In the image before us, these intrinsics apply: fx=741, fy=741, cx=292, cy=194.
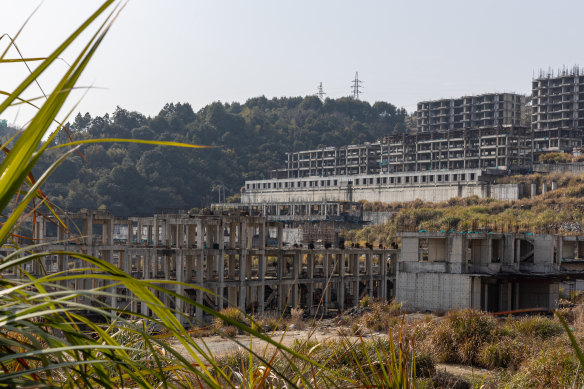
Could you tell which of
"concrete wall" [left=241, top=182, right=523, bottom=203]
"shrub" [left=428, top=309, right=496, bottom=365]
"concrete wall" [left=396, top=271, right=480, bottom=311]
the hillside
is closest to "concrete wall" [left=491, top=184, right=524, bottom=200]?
"concrete wall" [left=241, top=182, right=523, bottom=203]

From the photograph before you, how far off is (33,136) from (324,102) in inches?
6179

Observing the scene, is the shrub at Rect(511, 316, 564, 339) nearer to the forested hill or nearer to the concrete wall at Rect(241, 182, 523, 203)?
the concrete wall at Rect(241, 182, 523, 203)

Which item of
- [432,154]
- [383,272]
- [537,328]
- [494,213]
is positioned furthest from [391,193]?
[537,328]

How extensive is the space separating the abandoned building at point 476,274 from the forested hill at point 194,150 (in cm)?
4834

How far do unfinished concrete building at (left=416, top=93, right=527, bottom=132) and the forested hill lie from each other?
Answer: 2498cm

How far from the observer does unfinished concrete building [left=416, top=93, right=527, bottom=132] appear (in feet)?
350

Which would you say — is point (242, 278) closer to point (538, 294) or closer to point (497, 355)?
point (538, 294)

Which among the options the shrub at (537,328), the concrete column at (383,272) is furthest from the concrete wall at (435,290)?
the concrete column at (383,272)

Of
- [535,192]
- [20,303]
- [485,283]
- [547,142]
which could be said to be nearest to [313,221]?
[535,192]

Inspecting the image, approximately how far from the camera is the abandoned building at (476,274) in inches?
1242

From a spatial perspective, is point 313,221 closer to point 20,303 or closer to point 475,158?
point 475,158

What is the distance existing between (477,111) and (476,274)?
79.7 metres

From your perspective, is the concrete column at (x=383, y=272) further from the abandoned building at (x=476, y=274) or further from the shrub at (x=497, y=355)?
the shrub at (x=497, y=355)

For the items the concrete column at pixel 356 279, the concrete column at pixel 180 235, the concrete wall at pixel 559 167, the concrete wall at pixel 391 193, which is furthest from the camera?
the concrete wall at pixel 559 167
